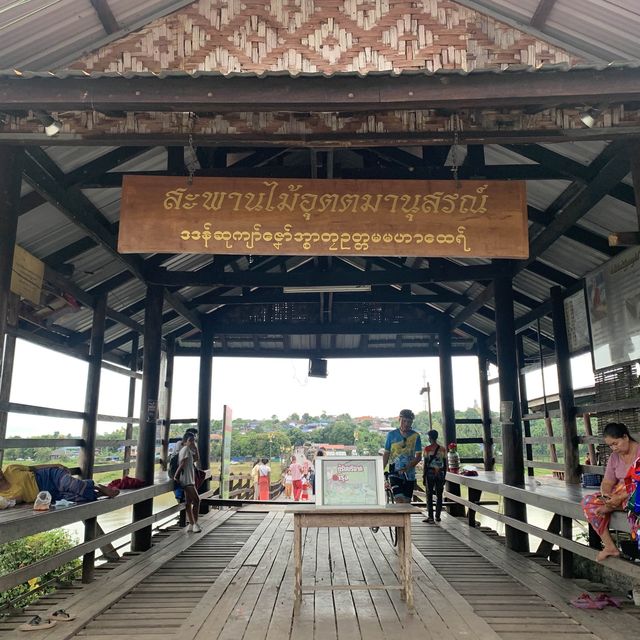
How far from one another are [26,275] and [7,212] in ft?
6.29

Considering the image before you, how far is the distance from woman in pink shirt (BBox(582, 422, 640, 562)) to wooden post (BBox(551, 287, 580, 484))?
2.99 m

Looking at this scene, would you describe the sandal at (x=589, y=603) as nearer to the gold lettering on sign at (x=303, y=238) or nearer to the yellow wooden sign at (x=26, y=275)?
the gold lettering on sign at (x=303, y=238)

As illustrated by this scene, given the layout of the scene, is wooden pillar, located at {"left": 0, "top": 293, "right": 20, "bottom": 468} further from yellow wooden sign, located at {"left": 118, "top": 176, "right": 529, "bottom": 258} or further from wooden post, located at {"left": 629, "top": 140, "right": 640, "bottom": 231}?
wooden post, located at {"left": 629, "top": 140, "right": 640, "bottom": 231}

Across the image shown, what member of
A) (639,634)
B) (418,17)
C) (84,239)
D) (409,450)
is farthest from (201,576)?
(418,17)

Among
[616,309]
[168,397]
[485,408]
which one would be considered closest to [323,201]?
[616,309]

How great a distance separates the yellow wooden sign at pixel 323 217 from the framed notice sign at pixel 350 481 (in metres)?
1.58

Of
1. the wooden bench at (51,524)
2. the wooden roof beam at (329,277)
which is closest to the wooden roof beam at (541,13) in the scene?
the wooden roof beam at (329,277)

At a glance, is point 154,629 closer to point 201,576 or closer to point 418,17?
point 201,576

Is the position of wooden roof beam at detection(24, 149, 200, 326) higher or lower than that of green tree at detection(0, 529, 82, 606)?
higher

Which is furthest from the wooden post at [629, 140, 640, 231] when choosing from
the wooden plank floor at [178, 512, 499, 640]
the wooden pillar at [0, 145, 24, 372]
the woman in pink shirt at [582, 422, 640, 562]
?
the wooden pillar at [0, 145, 24, 372]

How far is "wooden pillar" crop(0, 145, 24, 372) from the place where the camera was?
12.9 feet

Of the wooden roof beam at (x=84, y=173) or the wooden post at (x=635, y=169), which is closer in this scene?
the wooden post at (x=635, y=169)

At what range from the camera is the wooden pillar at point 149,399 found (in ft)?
23.6

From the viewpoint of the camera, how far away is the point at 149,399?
7.54 m
